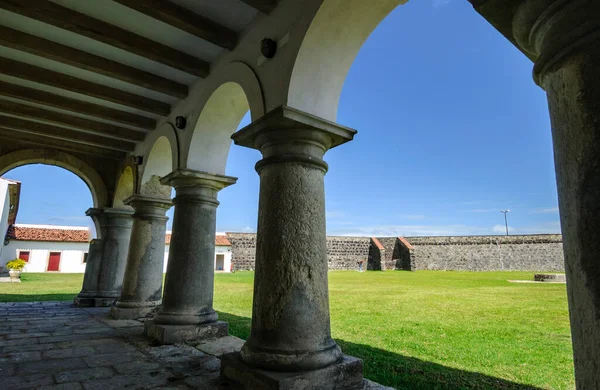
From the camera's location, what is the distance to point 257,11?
10.2 feet

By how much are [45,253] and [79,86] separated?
26893mm

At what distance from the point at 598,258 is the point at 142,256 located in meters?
5.06

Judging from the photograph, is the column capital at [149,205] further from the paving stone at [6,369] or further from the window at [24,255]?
the window at [24,255]

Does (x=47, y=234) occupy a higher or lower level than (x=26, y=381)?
higher

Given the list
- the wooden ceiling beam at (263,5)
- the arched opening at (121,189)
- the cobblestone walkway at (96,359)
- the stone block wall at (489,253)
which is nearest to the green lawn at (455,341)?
the cobblestone walkway at (96,359)

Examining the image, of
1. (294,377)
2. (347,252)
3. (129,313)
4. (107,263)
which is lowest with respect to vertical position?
(129,313)

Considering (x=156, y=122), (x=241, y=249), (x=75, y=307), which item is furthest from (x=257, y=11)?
(x=241, y=249)

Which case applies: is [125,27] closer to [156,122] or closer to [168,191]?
[156,122]

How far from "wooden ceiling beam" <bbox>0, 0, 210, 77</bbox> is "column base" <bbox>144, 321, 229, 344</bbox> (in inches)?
106

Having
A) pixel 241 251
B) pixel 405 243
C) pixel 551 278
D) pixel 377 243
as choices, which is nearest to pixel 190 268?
pixel 551 278

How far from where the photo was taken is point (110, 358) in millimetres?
2982

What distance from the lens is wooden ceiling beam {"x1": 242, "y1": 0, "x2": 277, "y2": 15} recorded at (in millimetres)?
→ 2756

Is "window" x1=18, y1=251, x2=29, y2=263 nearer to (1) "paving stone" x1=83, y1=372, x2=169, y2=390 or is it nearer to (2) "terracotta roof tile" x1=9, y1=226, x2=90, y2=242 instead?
(2) "terracotta roof tile" x1=9, y1=226, x2=90, y2=242

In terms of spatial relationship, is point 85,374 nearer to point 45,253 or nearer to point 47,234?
point 45,253
